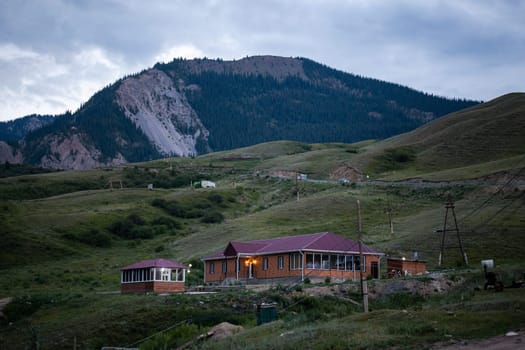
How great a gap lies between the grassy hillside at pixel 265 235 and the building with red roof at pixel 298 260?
622 centimetres

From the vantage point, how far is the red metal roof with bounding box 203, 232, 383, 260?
64.6m

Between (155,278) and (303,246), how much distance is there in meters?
13.6

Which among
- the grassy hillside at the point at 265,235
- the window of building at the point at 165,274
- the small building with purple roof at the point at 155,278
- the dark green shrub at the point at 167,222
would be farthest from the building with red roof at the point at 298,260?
the dark green shrub at the point at 167,222

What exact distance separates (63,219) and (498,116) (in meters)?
112

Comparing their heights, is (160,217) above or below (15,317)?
above

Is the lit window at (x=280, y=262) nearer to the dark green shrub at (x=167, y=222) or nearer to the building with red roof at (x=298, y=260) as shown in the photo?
the building with red roof at (x=298, y=260)

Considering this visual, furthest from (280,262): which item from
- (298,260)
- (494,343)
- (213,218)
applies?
(213,218)

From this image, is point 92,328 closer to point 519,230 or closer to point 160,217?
point 519,230

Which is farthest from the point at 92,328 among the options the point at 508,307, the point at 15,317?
the point at 508,307

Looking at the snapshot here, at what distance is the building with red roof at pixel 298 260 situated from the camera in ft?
211

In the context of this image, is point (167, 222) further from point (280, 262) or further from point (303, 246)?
point (303, 246)

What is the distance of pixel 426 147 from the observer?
16988 cm

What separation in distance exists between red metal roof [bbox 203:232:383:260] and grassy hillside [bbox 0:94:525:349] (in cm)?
661

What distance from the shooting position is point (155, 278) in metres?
64.8
